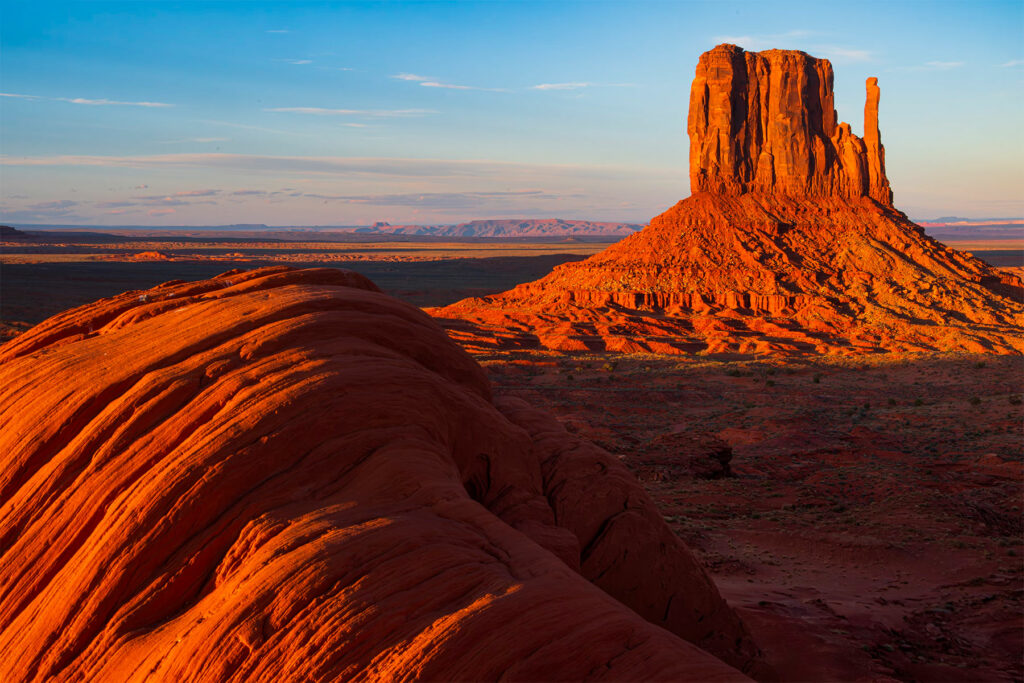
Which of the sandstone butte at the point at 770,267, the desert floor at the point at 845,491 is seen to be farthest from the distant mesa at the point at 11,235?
the desert floor at the point at 845,491

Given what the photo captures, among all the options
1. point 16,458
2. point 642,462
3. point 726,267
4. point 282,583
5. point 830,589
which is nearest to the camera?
point 282,583

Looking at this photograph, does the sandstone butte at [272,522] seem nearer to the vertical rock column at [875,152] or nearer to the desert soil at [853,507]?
the desert soil at [853,507]

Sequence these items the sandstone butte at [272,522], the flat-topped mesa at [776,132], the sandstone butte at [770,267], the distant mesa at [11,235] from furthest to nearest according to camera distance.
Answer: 1. the distant mesa at [11,235]
2. the flat-topped mesa at [776,132]
3. the sandstone butte at [770,267]
4. the sandstone butte at [272,522]

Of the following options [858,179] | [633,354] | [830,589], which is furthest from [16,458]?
[858,179]

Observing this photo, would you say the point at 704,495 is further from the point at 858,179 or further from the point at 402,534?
the point at 858,179

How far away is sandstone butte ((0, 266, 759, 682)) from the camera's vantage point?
5.03 meters

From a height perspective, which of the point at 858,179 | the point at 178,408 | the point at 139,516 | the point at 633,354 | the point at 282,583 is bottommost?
Result: the point at 633,354

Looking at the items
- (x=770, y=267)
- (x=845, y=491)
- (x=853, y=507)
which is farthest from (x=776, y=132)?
(x=853, y=507)

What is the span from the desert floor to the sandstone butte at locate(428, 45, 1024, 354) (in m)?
9.23

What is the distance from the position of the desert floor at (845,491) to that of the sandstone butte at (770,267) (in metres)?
9.23

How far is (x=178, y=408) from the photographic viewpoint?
6.23 m

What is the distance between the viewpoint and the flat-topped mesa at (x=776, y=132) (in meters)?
70.5

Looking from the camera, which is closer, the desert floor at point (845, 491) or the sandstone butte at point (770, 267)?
the desert floor at point (845, 491)

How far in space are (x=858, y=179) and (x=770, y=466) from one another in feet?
193
